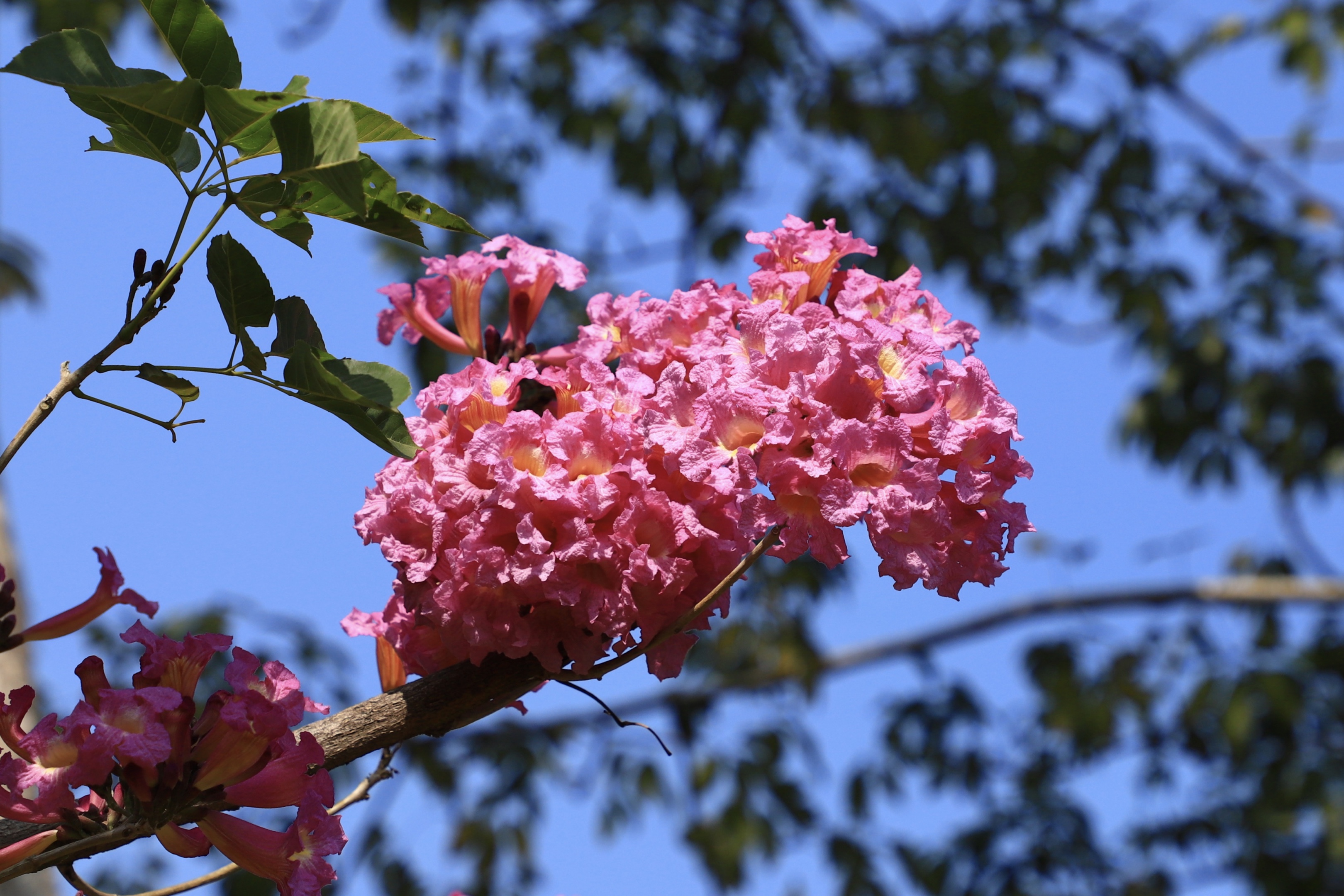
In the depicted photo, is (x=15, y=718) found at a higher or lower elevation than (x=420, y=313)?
lower

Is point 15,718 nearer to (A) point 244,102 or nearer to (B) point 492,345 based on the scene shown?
(A) point 244,102

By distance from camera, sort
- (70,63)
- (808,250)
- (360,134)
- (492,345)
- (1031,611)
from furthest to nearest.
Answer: (1031,611) → (492,345) → (808,250) → (360,134) → (70,63)

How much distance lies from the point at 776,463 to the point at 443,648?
326 millimetres

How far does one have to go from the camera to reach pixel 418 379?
173 inches

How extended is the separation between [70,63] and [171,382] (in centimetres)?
23

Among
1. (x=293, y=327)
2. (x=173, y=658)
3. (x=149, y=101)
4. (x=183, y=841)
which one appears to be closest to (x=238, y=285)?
(x=293, y=327)

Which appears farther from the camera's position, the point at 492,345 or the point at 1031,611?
the point at 1031,611

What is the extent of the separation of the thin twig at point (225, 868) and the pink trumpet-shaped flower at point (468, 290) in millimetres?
396

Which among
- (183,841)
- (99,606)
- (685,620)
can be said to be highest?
(685,620)

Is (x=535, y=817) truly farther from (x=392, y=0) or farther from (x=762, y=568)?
(x=392, y=0)

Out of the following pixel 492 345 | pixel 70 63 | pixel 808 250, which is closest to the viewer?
pixel 70 63

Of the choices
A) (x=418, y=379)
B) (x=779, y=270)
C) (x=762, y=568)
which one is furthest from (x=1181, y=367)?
(x=779, y=270)

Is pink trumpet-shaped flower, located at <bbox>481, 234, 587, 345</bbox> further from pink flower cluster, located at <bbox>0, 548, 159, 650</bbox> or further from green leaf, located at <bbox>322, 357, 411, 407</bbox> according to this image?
pink flower cluster, located at <bbox>0, 548, 159, 650</bbox>

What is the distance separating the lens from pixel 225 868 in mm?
986
